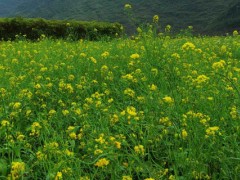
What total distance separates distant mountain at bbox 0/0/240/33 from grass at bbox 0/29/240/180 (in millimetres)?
53997

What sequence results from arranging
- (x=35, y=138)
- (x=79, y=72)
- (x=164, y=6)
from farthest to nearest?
(x=164, y=6) → (x=79, y=72) → (x=35, y=138)

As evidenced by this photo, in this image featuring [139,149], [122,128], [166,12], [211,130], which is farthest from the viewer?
[166,12]

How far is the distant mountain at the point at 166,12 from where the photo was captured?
70.9 meters

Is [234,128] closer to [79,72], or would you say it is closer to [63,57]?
[79,72]

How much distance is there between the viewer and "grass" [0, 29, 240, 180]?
3145 mm

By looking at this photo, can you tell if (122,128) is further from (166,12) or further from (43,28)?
(166,12)

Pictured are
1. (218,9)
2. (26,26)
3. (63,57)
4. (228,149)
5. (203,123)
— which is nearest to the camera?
(228,149)

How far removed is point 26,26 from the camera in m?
17.6

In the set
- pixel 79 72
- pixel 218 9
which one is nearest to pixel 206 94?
pixel 79 72

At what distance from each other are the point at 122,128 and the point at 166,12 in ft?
293

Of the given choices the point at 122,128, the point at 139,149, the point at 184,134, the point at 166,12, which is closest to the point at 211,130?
the point at 184,134

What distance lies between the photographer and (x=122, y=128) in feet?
12.2

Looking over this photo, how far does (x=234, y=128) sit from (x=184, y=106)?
0.77 meters

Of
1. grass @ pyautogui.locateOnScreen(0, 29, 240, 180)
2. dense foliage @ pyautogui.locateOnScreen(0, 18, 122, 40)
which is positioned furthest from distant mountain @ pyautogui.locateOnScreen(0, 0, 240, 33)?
grass @ pyautogui.locateOnScreen(0, 29, 240, 180)
